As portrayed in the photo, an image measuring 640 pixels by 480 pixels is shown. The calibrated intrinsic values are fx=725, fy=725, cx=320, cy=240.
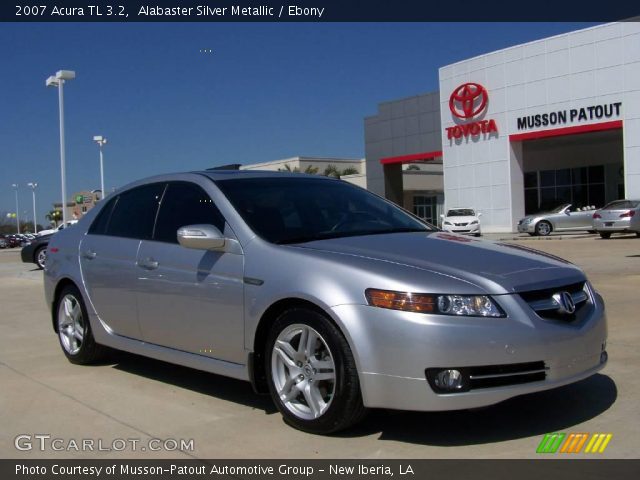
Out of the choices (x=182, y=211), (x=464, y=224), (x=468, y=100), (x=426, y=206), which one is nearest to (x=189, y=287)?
(x=182, y=211)

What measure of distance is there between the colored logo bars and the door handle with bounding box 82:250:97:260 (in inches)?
152

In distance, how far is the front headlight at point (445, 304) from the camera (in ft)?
12.5

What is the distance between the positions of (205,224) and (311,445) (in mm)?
1654

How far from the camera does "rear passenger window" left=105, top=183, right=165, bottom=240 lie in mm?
5656

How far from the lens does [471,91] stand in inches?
1469

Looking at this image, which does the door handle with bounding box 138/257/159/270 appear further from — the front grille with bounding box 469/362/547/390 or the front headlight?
the front grille with bounding box 469/362/547/390

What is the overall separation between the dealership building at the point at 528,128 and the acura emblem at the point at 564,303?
97.7 feet

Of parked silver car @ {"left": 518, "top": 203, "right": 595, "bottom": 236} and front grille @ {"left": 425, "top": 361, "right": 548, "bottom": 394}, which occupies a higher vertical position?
parked silver car @ {"left": 518, "top": 203, "right": 595, "bottom": 236}

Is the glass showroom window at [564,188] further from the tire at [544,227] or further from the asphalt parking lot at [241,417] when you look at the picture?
the asphalt parking lot at [241,417]

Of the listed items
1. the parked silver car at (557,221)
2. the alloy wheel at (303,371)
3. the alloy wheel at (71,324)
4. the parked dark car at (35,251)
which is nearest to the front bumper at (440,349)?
the alloy wheel at (303,371)

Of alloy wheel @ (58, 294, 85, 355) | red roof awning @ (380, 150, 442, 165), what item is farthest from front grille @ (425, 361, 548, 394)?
red roof awning @ (380, 150, 442, 165)

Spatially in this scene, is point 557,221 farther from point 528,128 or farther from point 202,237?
point 202,237
